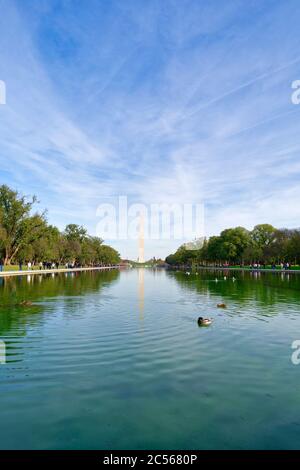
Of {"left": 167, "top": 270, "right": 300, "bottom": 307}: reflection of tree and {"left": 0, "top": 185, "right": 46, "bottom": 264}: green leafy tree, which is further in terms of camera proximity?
{"left": 0, "top": 185, "right": 46, "bottom": 264}: green leafy tree

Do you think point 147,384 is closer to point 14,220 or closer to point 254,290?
point 254,290

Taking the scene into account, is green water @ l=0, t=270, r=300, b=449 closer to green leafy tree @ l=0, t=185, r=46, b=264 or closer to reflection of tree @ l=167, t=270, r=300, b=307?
reflection of tree @ l=167, t=270, r=300, b=307

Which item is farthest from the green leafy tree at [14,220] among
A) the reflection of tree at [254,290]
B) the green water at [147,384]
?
the green water at [147,384]

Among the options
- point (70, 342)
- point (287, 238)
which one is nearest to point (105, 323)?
point (70, 342)

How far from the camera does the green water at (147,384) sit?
6.84m

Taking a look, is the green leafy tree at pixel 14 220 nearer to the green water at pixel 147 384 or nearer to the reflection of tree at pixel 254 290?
the reflection of tree at pixel 254 290

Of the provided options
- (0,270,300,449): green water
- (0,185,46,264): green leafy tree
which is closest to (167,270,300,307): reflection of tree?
(0,270,300,449): green water

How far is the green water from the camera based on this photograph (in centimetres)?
684

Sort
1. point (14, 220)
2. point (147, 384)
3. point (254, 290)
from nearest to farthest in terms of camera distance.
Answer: point (147, 384) → point (254, 290) → point (14, 220)

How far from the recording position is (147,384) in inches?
376

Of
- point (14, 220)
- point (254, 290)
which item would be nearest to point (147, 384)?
point (254, 290)

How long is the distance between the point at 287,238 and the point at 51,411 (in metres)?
106

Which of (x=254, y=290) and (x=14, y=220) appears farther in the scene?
(x=14, y=220)
